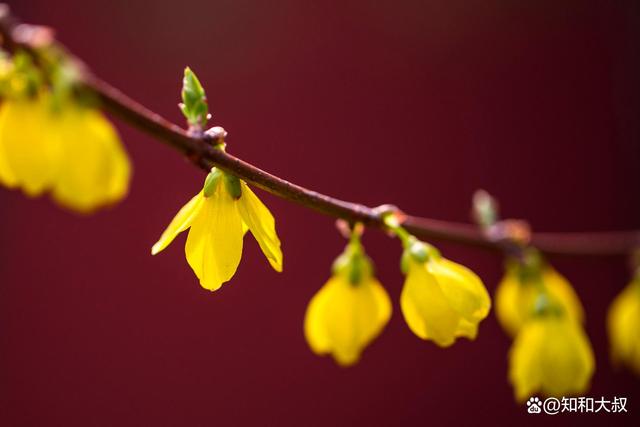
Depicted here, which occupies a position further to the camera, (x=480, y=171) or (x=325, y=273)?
(x=480, y=171)

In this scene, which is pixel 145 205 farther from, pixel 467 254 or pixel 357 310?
pixel 357 310

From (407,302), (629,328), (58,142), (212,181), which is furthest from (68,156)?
(629,328)

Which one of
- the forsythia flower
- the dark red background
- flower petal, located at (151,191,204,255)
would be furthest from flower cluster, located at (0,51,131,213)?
the dark red background

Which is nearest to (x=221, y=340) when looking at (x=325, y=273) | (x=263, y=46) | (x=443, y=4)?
(x=325, y=273)

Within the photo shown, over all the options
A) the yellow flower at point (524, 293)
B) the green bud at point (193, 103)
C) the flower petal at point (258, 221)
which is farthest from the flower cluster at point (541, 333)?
the green bud at point (193, 103)

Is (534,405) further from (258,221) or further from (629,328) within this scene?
(258,221)

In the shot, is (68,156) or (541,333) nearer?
(68,156)
